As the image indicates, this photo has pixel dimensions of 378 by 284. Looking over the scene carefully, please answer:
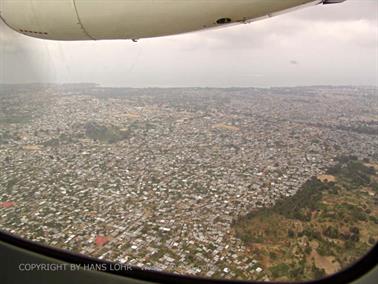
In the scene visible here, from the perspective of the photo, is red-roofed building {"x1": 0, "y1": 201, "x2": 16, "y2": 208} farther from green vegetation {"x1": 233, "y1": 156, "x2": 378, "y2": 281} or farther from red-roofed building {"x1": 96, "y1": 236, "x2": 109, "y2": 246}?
green vegetation {"x1": 233, "y1": 156, "x2": 378, "y2": 281}

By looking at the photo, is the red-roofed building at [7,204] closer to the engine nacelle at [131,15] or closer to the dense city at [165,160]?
the dense city at [165,160]

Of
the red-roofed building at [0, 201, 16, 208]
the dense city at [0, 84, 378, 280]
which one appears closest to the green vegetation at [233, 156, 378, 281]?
the dense city at [0, 84, 378, 280]

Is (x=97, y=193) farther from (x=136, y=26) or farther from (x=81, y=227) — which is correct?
(x=136, y=26)

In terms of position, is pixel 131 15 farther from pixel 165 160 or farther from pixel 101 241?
pixel 165 160

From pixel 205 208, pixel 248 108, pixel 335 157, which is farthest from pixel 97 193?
pixel 335 157

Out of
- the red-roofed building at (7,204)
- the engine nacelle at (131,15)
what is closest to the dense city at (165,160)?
the red-roofed building at (7,204)

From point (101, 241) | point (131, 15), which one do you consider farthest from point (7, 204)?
point (131, 15)
